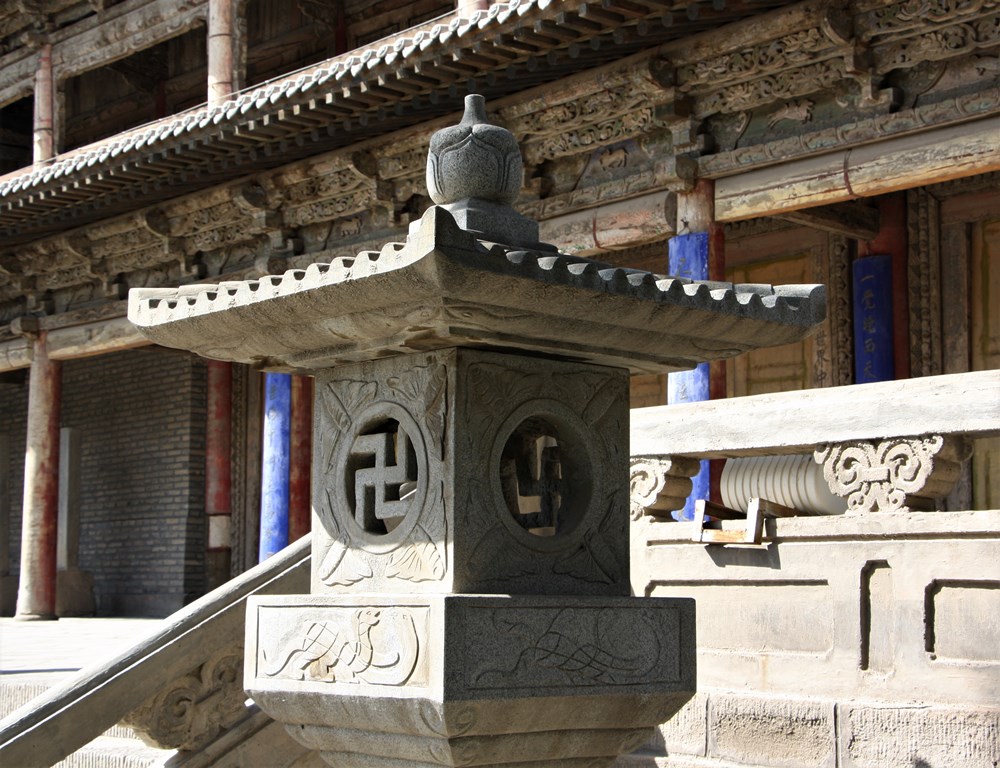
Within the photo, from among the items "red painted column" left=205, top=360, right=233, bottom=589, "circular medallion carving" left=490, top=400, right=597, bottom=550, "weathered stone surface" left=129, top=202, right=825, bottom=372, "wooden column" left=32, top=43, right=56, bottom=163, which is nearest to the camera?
"weathered stone surface" left=129, top=202, right=825, bottom=372

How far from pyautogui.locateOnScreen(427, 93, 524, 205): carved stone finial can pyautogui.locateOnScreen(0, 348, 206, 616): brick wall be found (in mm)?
12013

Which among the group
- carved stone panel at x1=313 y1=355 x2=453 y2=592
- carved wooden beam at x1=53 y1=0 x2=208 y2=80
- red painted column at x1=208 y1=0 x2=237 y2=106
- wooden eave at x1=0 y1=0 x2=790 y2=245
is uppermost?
carved wooden beam at x1=53 y1=0 x2=208 y2=80

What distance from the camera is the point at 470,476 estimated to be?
12.1 ft

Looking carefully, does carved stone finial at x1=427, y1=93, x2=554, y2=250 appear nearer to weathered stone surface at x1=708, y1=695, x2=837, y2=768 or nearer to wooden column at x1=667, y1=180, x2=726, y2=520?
weathered stone surface at x1=708, y1=695, x2=837, y2=768

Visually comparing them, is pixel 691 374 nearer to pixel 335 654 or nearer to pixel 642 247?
pixel 642 247

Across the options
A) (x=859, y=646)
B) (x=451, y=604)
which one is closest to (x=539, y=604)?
(x=451, y=604)

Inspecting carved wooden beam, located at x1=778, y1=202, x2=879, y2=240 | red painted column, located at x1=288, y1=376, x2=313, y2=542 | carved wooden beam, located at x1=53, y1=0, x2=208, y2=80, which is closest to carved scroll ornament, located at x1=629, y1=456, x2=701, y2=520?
carved wooden beam, located at x1=778, y1=202, x2=879, y2=240

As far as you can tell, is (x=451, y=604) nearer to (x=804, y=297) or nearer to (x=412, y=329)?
(x=412, y=329)

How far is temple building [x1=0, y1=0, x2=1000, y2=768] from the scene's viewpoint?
16.0ft

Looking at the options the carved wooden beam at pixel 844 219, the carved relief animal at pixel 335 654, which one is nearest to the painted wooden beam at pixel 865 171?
the carved wooden beam at pixel 844 219

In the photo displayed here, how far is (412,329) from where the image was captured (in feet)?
11.9

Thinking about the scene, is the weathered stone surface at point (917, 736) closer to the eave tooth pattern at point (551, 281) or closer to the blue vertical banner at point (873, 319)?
the eave tooth pattern at point (551, 281)

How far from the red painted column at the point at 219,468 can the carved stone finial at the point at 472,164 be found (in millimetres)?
10952

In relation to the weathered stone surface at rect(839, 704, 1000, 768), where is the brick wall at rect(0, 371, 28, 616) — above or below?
above
